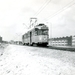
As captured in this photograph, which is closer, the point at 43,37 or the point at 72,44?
the point at 43,37

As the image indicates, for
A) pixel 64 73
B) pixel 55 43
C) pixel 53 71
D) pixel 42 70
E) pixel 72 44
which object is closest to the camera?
pixel 64 73

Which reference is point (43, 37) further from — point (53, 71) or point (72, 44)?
point (53, 71)

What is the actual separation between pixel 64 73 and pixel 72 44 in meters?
22.5

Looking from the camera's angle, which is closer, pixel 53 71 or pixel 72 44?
pixel 53 71

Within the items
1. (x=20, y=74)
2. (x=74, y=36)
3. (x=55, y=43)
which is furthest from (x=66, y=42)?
(x=20, y=74)

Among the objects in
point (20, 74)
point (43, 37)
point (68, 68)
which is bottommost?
point (20, 74)

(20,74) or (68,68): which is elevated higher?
(68,68)

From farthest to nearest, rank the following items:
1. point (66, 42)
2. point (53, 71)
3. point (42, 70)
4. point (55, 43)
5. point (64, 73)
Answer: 1. point (55, 43)
2. point (66, 42)
3. point (42, 70)
4. point (53, 71)
5. point (64, 73)

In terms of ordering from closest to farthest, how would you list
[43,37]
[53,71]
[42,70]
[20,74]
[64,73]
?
[64,73], [53,71], [42,70], [20,74], [43,37]

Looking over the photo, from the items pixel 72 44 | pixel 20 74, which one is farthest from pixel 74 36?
pixel 20 74

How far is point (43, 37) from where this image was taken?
27.5 meters

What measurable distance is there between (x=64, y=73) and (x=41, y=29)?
68.5 feet

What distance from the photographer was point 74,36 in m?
29.7

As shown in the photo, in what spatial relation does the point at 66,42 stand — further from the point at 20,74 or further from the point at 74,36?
the point at 20,74
